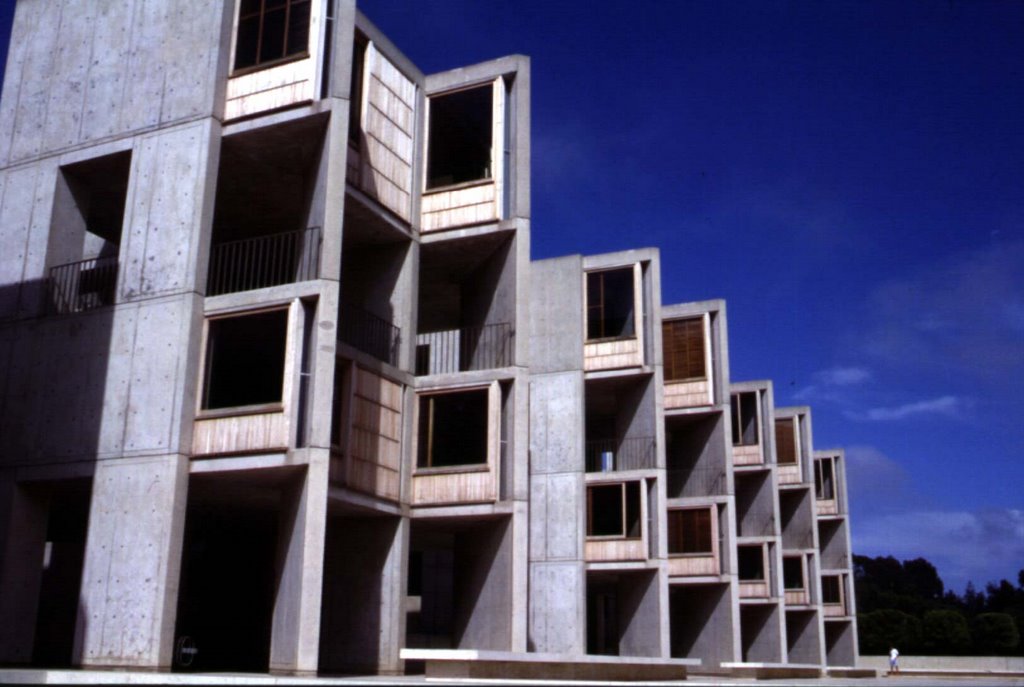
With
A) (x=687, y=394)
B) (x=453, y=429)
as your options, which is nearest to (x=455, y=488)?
(x=453, y=429)

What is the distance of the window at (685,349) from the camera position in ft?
126

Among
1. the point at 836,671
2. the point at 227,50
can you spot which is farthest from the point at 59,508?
the point at 836,671

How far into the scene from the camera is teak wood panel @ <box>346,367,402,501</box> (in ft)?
71.6

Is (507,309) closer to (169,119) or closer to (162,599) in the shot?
(169,119)

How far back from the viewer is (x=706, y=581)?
120ft

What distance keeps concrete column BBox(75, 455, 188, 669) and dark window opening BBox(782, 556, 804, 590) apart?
34640 mm

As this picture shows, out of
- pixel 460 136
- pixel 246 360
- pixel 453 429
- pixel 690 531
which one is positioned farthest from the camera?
pixel 690 531

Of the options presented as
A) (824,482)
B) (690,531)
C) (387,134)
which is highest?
(387,134)

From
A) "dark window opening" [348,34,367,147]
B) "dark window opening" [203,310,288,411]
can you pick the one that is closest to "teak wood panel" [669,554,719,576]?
"dark window opening" [348,34,367,147]

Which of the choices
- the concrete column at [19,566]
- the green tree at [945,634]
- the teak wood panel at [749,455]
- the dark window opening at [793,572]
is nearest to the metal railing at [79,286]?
the concrete column at [19,566]

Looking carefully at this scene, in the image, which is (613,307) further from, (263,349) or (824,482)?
(824,482)

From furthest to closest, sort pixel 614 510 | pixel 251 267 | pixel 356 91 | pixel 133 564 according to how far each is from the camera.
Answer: pixel 614 510
pixel 356 91
pixel 251 267
pixel 133 564

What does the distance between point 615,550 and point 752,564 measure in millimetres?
12065

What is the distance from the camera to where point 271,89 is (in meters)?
21.0
